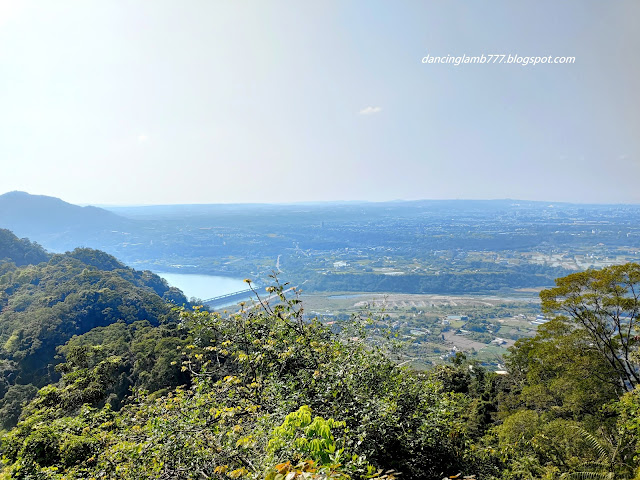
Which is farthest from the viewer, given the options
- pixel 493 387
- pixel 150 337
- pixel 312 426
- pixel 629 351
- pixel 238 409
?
pixel 150 337

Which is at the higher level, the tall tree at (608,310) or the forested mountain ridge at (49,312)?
the tall tree at (608,310)

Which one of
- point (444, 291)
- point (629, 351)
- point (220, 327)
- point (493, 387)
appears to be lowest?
point (444, 291)

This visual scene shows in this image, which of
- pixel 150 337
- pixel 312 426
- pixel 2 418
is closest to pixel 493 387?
pixel 312 426

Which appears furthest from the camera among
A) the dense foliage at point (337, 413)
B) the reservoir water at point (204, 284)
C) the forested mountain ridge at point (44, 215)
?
the forested mountain ridge at point (44, 215)

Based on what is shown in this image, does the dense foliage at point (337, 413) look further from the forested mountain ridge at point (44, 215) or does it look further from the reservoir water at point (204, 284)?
the forested mountain ridge at point (44, 215)

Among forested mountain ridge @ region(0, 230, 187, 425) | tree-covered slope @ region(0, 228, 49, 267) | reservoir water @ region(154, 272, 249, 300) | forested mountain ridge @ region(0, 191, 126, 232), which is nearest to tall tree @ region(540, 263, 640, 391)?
forested mountain ridge @ region(0, 230, 187, 425)

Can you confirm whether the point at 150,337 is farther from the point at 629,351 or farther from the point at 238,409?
the point at 629,351

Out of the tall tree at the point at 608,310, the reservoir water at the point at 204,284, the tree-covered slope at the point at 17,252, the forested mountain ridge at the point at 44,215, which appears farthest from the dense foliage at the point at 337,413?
the forested mountain ridge at the point at 44,215

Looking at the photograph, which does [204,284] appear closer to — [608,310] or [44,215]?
[608,310]
